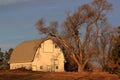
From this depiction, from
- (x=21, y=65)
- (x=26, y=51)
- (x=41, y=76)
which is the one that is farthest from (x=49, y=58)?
(x=41, y=76)

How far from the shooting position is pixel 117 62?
107ft

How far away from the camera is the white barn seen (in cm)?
6525

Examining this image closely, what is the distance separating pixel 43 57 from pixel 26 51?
3867 millimetres

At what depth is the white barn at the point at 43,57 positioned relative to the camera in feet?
214

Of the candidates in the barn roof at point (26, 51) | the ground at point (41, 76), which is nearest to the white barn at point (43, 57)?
the barn roof at point (26, 51)

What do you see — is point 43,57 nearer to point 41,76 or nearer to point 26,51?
point 26,51

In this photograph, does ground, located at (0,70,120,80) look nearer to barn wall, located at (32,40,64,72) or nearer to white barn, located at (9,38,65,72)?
white barn, located at (9,38,65,72)

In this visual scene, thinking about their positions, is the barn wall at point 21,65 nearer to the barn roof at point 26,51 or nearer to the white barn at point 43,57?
the white barn at point 43,57

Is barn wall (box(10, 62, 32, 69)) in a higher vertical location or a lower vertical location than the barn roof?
lower

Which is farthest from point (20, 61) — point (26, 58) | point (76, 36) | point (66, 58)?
point (76, 36)

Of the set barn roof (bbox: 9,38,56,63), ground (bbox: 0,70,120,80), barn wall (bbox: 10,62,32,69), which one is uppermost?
barn roof (bbox: 9,38,56,63)

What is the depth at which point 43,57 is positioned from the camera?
66.4 m

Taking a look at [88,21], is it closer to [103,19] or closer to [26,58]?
[103,19]

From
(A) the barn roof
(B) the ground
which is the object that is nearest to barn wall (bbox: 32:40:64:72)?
(A) the barn roof
